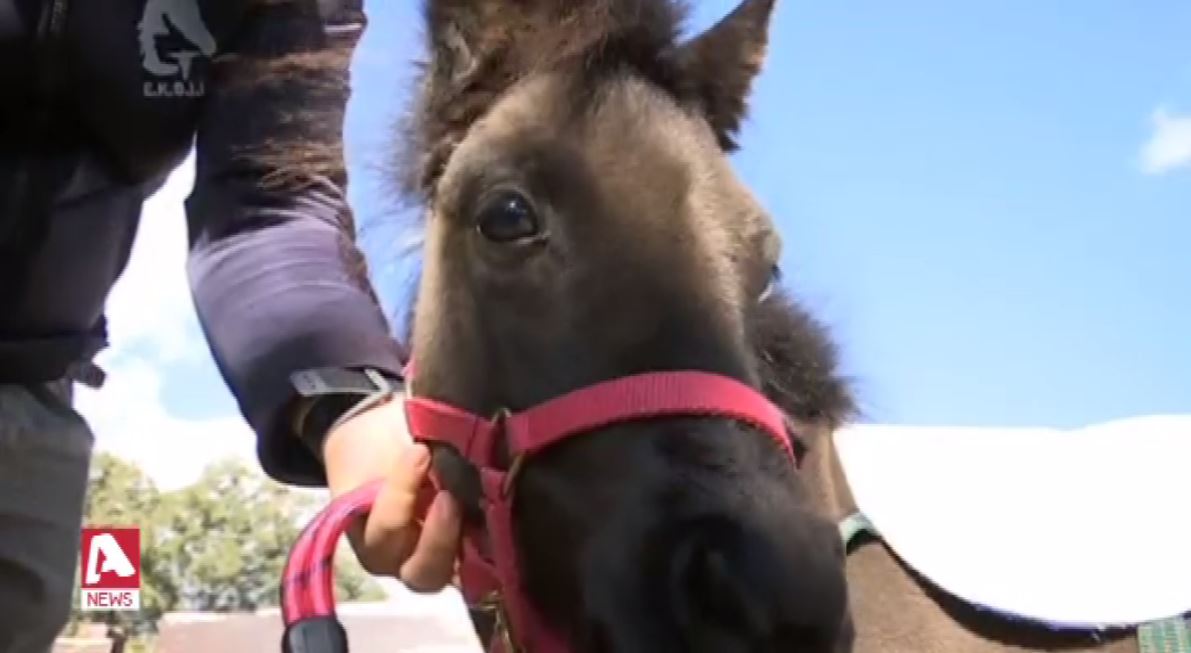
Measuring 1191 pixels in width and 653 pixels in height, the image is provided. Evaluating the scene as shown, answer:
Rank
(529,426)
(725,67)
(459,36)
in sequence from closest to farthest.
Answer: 1. (529,426)
2. (459,36)
3. (725,67)

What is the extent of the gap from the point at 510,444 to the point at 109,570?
10422 mm

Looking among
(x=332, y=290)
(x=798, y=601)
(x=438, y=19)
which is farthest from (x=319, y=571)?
(x=438, y=19)

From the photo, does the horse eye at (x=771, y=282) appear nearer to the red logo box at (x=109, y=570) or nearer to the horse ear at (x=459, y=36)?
the horse ear at (x=459, y=36)

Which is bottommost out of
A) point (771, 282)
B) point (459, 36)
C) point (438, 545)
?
point (438, 545)

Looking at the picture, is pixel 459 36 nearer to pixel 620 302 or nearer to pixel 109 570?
pixel 620 302

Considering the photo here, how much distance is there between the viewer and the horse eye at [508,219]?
175 cm

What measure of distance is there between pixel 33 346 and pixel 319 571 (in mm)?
397

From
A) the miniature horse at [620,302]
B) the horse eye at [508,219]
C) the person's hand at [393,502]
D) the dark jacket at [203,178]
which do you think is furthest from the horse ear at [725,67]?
the person's hand at [393,502]

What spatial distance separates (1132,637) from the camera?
2.75 m

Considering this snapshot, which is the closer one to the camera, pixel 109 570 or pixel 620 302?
pixel 620 302

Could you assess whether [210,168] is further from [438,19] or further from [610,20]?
[610,20]

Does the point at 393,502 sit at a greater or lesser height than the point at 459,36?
lesser

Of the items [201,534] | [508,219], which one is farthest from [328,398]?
[201,534]

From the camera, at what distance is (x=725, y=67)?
6.83 feet
